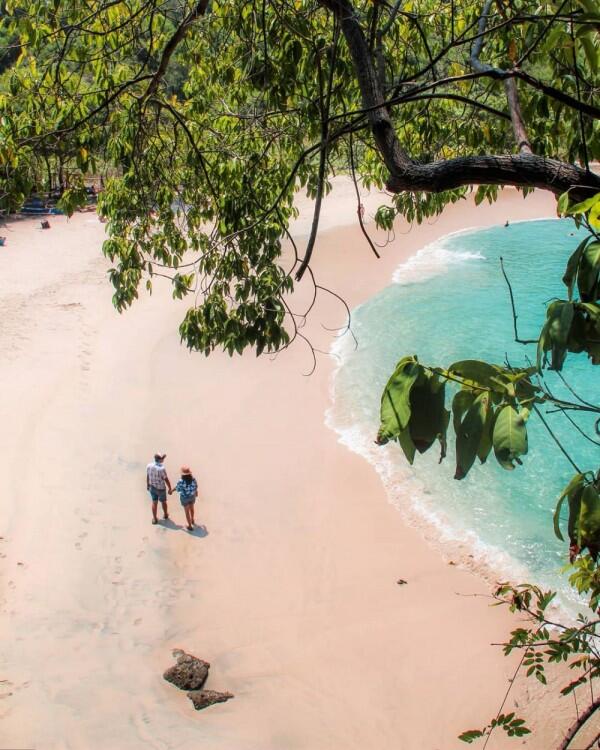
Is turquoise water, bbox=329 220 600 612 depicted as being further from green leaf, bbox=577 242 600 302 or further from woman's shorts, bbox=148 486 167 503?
green leaf, bbox=577 242 600 302

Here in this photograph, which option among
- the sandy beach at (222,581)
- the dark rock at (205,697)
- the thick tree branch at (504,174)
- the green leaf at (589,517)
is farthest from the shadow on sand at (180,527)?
the green leaf at (589,517)

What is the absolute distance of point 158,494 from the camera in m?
10.6

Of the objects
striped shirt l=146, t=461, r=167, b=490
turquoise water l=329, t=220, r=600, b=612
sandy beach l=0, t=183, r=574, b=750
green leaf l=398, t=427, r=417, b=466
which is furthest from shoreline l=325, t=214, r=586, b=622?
green leaf l=398, t=427, r=417, b=466

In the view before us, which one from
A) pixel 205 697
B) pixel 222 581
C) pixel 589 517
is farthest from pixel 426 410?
pixel 222 581

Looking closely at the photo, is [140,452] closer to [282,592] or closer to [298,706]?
[282,592]

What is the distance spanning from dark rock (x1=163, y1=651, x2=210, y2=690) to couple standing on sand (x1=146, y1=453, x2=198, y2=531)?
2.71 m

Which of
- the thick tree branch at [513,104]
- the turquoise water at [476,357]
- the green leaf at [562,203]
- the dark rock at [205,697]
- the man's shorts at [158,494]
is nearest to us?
the green leaf at [562,203]

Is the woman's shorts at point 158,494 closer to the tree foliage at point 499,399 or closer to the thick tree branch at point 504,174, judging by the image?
the thick tree branch at point 504,174

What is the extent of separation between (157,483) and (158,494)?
20 cm

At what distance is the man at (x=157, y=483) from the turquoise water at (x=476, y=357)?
11.1 feet

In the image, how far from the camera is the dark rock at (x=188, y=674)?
7852 millimetres

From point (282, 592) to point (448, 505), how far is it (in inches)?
128

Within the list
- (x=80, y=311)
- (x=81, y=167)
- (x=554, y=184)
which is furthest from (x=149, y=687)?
(x=80, y=311)

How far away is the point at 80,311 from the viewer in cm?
1956
